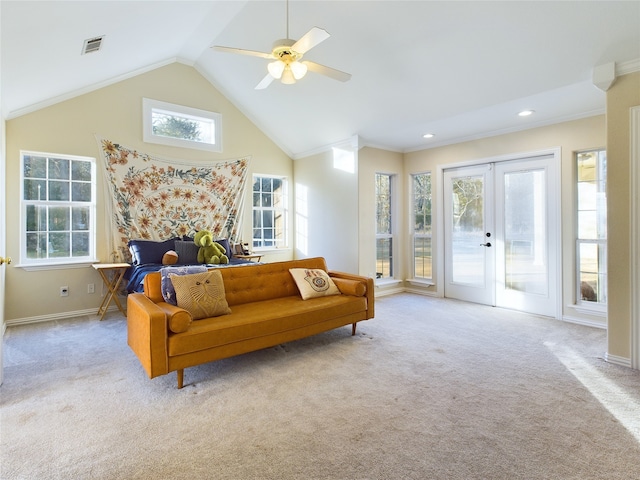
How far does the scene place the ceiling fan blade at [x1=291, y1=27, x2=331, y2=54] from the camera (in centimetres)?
233

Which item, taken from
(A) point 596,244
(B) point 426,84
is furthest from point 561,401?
(B) point 426,84

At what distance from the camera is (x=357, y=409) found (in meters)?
2.15

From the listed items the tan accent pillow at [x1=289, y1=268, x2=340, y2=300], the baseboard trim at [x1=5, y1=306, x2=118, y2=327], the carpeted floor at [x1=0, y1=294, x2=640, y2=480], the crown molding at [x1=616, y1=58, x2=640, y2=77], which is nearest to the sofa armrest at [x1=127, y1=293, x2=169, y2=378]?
the carpeted floor at [x1=0, y1=294, x2=640, y2=480]

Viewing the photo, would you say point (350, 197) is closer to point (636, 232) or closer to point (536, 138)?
point (536, 138)

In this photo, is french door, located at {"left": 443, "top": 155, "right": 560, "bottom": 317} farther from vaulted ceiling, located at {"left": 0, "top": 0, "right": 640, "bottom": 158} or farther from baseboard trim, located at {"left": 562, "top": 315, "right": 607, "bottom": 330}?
vaulted ceiling, located at {"left": 0, "top": 0, "right": 640, "bottom": 158}

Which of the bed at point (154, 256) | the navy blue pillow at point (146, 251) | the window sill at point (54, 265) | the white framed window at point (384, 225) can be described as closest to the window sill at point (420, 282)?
the white framed window at point (384, 225)

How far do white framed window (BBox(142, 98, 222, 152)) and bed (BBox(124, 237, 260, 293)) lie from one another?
1.56m

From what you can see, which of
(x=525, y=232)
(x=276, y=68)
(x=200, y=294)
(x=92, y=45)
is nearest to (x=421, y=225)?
(x=525, y=232)

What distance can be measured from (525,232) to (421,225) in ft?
5.29

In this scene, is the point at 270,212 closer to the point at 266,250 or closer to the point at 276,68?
the point at 266,250

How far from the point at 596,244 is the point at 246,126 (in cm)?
538

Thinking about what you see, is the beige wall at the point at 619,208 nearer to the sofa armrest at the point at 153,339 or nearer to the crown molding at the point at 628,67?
the crown molding at the point at 628,67

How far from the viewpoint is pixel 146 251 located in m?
4.54

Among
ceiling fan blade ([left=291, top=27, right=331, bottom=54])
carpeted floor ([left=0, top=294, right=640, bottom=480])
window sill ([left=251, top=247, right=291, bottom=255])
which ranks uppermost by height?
ceiling fan blade ([left=291, top=27, right=331, bottom=54])
